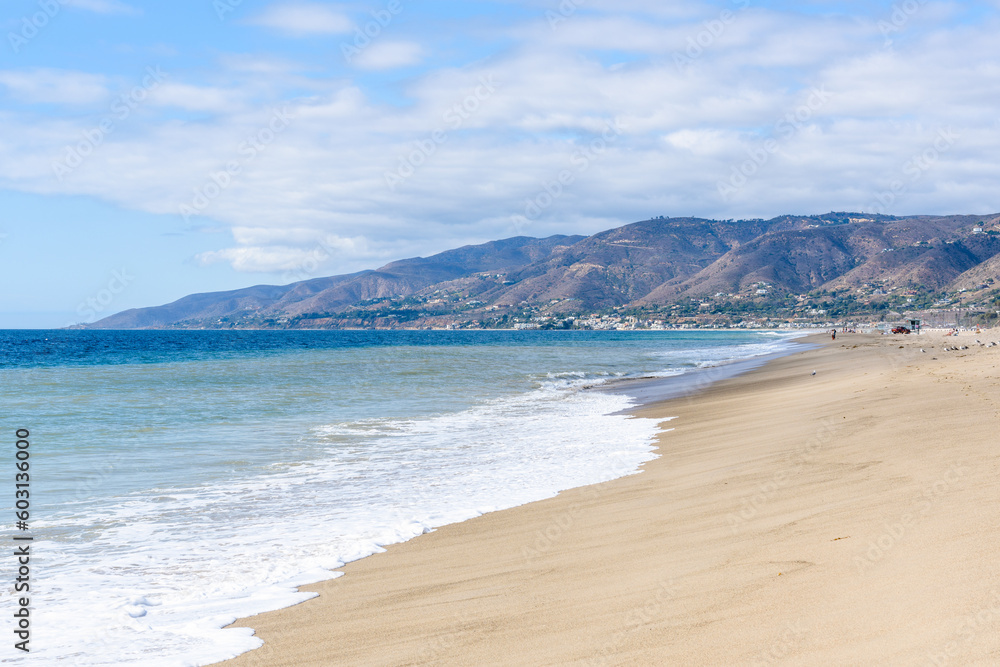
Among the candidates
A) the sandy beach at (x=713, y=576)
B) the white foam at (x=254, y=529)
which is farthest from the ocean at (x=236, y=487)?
the sandy beach at (x=713, y=576)

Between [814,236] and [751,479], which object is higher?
[814,236]

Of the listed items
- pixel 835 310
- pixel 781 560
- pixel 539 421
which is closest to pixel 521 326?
pixel 835 310

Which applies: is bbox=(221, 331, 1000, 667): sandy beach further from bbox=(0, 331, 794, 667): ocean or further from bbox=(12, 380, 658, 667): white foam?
bbox=(0, 331, 794, 667): ocean

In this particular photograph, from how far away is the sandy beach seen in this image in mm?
3676

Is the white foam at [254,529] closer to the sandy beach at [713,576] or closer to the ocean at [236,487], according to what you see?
the ocean at [236,487]

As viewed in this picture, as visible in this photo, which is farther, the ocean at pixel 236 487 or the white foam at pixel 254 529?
the ocean at pixel 236 487

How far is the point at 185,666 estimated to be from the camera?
13.7 ft

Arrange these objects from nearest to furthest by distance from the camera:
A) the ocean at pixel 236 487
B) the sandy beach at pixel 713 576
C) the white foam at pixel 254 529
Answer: the sandy beach at pixel 713 576 → the white foam at pixel 254 529 → the ocean at pixel 236 487

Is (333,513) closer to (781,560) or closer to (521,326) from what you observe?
(781,560)

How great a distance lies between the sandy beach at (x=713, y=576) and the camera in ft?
→ 12.1

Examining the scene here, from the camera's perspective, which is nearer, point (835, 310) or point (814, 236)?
point (835, 310)

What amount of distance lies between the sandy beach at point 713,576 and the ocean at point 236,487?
0.65 m

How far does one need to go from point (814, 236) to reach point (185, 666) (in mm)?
202405

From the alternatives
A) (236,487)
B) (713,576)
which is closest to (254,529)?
(236,487)
